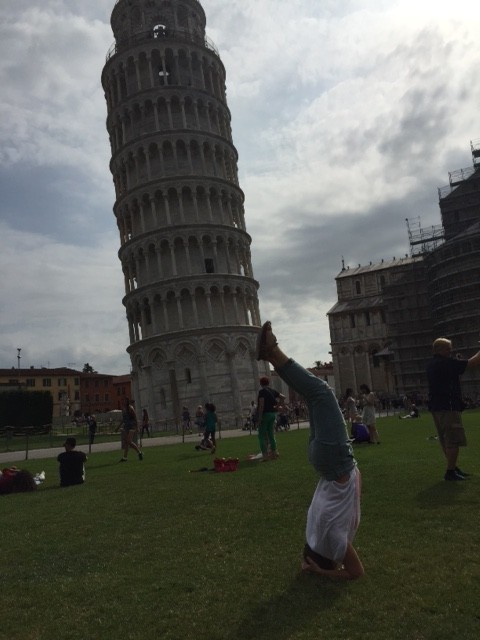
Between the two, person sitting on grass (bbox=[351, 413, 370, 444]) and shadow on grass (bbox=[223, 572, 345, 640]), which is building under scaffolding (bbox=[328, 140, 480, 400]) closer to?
person sitting on grass (bbox=[351, 413, 370, 444])

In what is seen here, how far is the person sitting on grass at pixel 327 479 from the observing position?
514cm

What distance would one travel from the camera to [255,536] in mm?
6750

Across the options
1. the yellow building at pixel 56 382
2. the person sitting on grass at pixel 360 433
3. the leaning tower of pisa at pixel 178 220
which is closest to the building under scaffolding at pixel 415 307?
the leaning tower of pisa at pixel 178 220

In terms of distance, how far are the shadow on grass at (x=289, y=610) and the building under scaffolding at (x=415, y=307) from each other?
49.7 meters

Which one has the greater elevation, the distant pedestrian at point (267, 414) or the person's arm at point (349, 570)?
the distant pedestrian at point (267, 414)

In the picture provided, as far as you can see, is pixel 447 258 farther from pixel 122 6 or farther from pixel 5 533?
pixel 5 533

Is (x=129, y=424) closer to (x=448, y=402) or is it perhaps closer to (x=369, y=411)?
(x=369, y=411)

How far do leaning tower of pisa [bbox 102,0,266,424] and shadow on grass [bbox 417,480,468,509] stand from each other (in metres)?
40.4

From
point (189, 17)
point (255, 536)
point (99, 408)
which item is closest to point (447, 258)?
point (189, 17)

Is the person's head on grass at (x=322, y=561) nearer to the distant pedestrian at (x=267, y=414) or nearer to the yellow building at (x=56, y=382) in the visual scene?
the distant pedestrian at (x=267, y=414)

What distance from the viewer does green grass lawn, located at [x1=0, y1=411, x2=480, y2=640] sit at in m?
4.29

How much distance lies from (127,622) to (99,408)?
407ft

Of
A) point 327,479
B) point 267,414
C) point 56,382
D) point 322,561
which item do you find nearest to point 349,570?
point 322,561

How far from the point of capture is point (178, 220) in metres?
51.8
